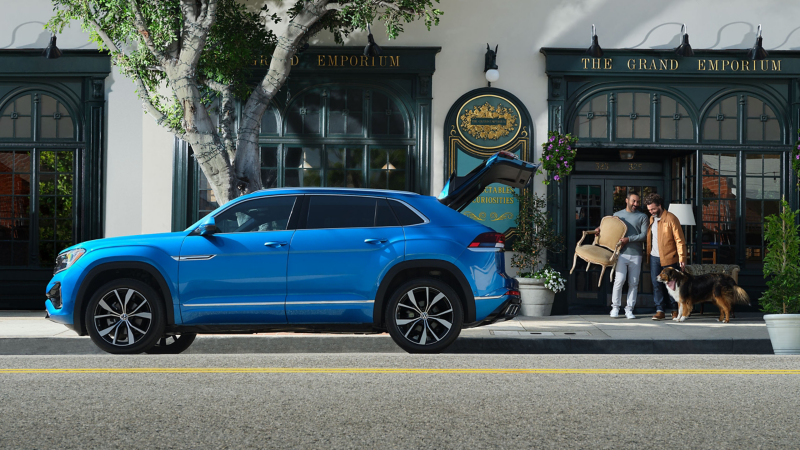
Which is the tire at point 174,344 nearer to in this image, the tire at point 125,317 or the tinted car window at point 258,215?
the tire at point 125,317

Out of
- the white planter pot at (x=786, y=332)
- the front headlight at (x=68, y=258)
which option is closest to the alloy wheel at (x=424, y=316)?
the front headlight at (x=68, y=258)

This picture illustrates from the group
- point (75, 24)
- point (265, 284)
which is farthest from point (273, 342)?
point (75, 24)

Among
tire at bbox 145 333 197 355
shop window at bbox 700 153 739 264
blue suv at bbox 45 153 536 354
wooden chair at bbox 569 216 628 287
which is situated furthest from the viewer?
shop window at bbox 700 153 739 264

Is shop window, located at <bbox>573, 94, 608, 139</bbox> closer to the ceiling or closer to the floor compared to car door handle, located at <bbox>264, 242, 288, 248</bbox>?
closer to the ceiling

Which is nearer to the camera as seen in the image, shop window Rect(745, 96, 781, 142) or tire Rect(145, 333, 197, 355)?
tire Rect(145, 333, 197, 355)

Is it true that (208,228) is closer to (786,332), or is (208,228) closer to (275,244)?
(275,244)

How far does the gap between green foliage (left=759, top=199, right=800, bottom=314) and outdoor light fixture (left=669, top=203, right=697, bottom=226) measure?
359cm

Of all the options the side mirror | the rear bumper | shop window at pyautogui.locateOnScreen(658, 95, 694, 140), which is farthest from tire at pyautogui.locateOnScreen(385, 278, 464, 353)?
shop window at pyautogui.locateOnScreen(658, 95, 694, 140)

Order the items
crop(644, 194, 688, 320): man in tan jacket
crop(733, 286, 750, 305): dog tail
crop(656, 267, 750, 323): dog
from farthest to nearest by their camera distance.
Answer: crop(644, 194, 688, 320): man in tan jacket → crop(733, 286, 750, 305): dog tail → crop(656, 267, 750, 323): dog

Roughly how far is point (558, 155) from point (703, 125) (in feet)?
9.27

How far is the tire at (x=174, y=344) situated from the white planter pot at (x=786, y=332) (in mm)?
6648

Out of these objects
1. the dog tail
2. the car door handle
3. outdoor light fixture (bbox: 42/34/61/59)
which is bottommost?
the dog tail

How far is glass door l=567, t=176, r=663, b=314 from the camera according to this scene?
47.7ft

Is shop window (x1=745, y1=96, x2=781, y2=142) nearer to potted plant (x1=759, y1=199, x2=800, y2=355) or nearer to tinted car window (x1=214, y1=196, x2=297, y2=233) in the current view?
potted plant (x1=759, y1=199, x2=800, y2=355)
